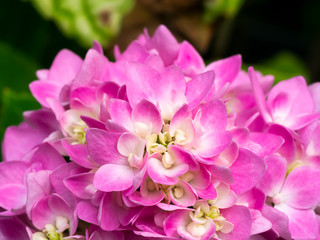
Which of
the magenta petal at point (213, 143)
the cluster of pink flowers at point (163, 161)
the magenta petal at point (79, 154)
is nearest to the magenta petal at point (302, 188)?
the cluster of pink flowers at point (163, 161)

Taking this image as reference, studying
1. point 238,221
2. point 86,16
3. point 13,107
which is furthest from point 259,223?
point 86,16

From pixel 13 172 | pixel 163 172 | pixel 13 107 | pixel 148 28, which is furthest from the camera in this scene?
pixel 148 28

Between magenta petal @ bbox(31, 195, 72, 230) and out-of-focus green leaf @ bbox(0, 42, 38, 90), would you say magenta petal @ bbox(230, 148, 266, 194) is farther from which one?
out-of-focus green leaf @ bbox(0, 42, 38, 90)

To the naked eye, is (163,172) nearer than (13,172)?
Yes

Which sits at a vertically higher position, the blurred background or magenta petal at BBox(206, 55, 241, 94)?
magenta petal at BBox(206, 55, 241, 94)

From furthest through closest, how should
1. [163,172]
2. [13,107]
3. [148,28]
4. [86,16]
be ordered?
[148,28] < [86,16] < [13,107] < [163,172]

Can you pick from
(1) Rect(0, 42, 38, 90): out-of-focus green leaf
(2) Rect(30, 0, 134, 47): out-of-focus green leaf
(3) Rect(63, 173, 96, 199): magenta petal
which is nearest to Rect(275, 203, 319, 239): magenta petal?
(3) Rect(63, 173, 96, 199): magenta petal

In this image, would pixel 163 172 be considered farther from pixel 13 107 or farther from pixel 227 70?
pixel 13 107
